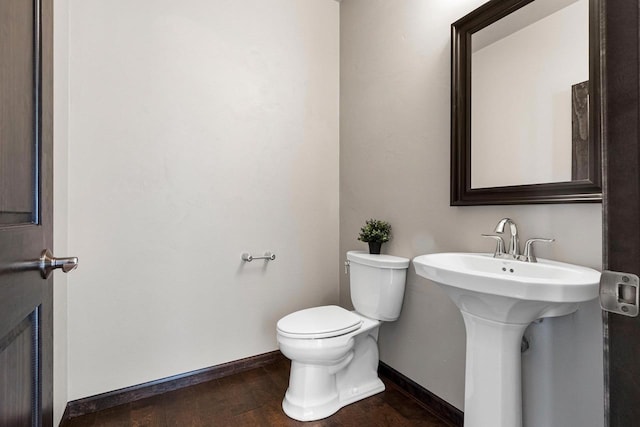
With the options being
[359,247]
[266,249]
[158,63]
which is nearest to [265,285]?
[266,249]

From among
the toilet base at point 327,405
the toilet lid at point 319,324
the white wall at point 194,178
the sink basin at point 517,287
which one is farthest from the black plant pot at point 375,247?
the toilet base at point 327,405

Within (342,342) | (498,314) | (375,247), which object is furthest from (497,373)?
(375,247)

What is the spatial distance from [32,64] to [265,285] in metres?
1.69

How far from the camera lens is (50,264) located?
2.17 ft

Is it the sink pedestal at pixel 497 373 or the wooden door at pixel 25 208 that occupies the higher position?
the wooden door at pixel 25 208

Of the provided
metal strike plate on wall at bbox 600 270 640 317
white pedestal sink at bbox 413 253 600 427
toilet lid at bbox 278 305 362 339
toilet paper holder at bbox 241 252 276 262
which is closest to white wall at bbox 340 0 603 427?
white pedestal sink at bbox 413 253 600 427

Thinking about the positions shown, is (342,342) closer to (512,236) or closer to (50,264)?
(512,236)

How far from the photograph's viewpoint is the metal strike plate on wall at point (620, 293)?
16.8 inches

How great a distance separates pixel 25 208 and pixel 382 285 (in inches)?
Answer: 59.3

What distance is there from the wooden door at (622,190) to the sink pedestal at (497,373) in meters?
0.65

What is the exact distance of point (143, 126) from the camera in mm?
1730

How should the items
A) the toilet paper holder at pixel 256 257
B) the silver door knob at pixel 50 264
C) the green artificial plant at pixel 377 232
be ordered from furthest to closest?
the toilet paper holder at pixel 256 257, the green artificial plant at pixel 377 232, the silver door knob at pixel 50 264

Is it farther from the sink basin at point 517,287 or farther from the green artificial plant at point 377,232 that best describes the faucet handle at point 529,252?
the green artificial plant at point 377,232

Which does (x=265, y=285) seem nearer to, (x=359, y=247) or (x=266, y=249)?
(x=266, y=249)
